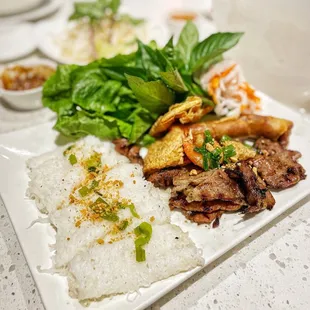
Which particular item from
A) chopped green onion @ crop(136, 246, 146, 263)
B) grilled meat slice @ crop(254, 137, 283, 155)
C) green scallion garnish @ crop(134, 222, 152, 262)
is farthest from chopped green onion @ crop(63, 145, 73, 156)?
grilled meat slice @ crop(254, 137, 283, 155)

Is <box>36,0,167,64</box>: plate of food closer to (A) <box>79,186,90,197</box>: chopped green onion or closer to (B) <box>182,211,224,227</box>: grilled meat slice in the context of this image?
(A) <box>79,186,90,197</box>: chopped green onion

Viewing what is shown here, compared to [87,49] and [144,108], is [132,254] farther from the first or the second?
[87,49]

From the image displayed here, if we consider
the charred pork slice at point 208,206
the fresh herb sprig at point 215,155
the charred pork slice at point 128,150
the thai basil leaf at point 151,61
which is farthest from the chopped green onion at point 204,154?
the thai basil leaf at point 151,61

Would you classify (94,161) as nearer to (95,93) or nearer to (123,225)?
(123,225)

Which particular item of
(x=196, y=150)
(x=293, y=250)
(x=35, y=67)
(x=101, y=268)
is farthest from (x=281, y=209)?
(x=35, y=67)

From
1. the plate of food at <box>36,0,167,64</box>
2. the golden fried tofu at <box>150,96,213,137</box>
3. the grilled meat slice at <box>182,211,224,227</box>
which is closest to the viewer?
the grilled meat slice at <box>182,211,224,227</box>

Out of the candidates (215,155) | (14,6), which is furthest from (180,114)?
(14,6)

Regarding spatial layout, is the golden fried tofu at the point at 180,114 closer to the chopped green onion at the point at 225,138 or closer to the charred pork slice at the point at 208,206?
the chopped green onion at the point at 225,138
